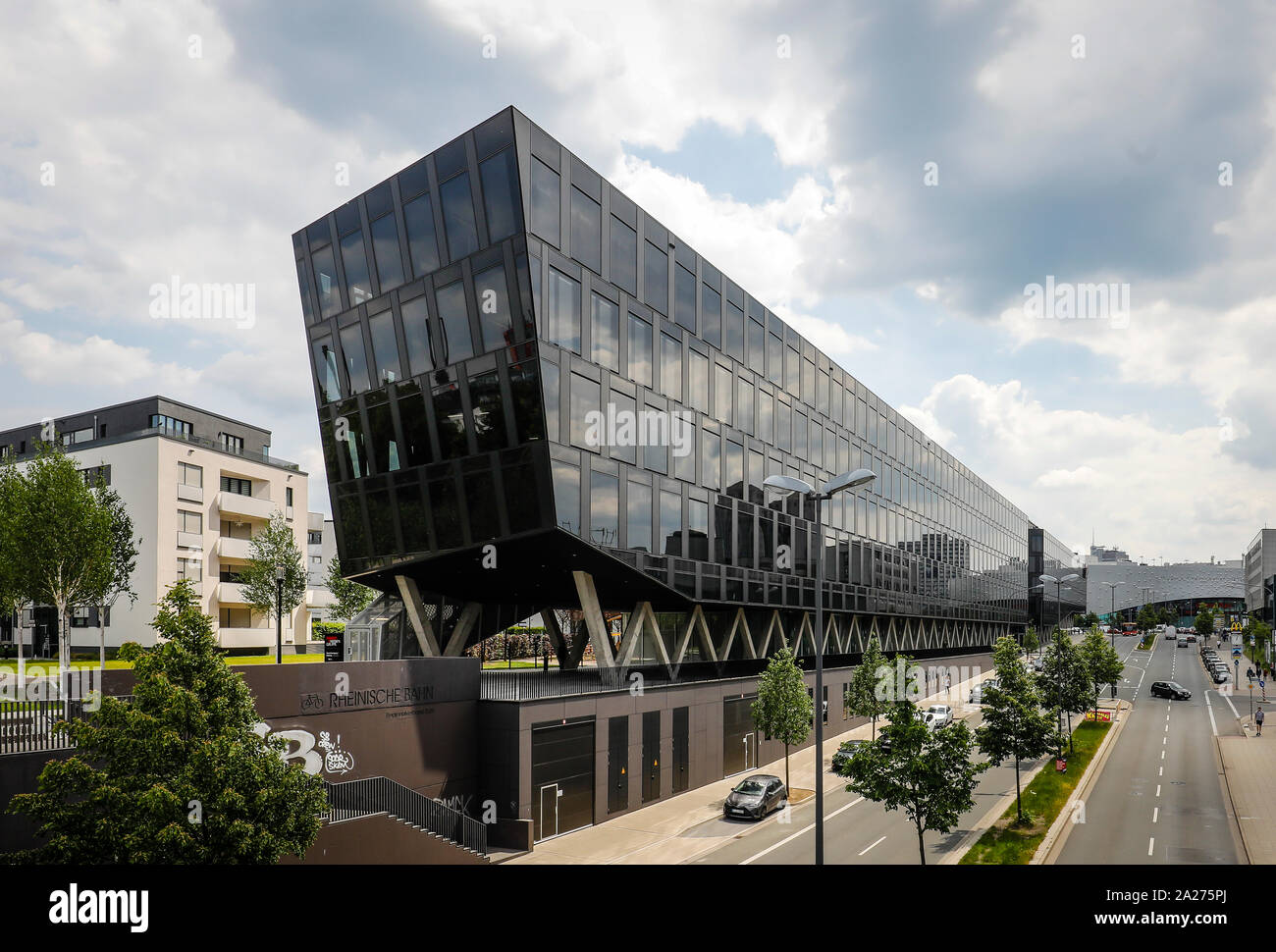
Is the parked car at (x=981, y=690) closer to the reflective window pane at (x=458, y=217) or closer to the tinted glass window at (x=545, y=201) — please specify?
the tinted glass window at (x=545, y=201)

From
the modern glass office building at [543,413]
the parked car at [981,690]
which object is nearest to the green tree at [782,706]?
the modern glass office building at [543,413]

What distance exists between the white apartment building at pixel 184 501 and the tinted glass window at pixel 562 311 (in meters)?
33.8

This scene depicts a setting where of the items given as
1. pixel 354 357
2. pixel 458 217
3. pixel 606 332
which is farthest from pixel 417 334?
pixel 606 332

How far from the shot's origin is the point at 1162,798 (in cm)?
3475

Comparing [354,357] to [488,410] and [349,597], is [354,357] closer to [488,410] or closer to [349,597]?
[488,410]

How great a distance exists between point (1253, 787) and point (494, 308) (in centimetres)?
3516

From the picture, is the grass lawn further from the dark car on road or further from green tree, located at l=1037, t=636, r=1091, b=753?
the dark car on road

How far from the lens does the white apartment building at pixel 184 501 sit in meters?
54.7

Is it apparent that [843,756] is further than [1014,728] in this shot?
Yes

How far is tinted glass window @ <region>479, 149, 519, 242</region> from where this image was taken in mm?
28188

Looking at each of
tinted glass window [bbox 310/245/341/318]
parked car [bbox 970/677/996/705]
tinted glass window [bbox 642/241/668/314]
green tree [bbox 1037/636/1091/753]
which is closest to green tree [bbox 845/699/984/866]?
parked car [bbox 970/677/996/705]

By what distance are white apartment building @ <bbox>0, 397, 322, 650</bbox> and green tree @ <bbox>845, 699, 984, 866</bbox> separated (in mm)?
41522
